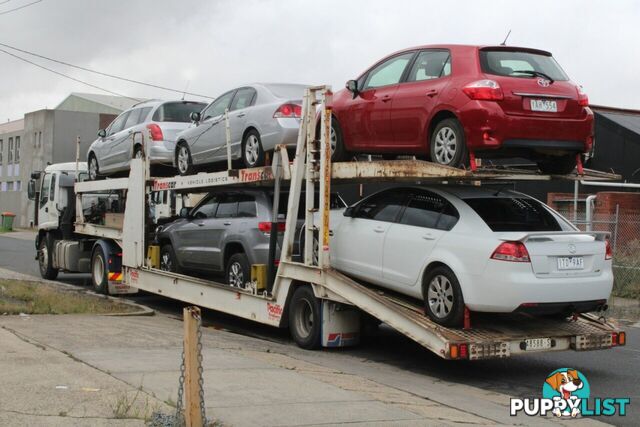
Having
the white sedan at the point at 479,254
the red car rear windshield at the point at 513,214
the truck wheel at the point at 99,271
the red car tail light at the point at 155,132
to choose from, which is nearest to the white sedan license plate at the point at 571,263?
the white sedan at the point at 479,254

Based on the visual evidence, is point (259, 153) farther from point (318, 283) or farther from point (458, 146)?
point (458, 146)

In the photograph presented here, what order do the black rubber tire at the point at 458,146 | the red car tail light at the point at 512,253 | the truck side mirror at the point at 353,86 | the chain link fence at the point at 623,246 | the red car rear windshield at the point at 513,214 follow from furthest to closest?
1. the chain link fence at the point at 623,246
2. the truck side mirror at the point at 353,86
3. the red car rear windshield at the point at 513,214
4. the black rubber tire at the point at 458,146
5. the red car tail light at the point at 512,253

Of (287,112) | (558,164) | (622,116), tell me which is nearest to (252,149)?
(287,112)

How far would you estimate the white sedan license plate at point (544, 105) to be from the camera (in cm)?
855

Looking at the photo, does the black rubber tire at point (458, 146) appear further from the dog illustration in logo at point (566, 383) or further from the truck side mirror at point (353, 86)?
the dog illustration in logo at point (566, 383)

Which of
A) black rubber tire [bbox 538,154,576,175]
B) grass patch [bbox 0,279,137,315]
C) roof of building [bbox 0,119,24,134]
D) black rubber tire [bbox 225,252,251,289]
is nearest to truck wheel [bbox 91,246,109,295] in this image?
grass patch [bbox 0,279,137,315]

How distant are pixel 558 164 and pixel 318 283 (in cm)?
313

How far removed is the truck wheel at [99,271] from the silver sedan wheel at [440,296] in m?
9.27

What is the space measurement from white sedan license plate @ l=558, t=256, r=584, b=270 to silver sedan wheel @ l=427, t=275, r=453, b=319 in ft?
3.67

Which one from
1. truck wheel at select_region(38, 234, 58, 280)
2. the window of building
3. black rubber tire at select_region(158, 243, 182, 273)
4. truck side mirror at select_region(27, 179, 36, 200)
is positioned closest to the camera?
black rubber tire at select_region(158, 243, 182, 273)

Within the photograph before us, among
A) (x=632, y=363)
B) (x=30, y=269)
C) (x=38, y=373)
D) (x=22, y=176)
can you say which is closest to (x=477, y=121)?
(x=632, y=363)

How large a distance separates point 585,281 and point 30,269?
17.9 metres

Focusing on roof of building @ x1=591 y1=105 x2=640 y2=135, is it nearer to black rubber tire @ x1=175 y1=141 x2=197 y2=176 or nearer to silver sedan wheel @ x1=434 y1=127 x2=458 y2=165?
black rubber tire @ x1=175 y1=141 x2=197 y2=176

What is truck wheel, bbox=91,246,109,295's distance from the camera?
16.3 m
